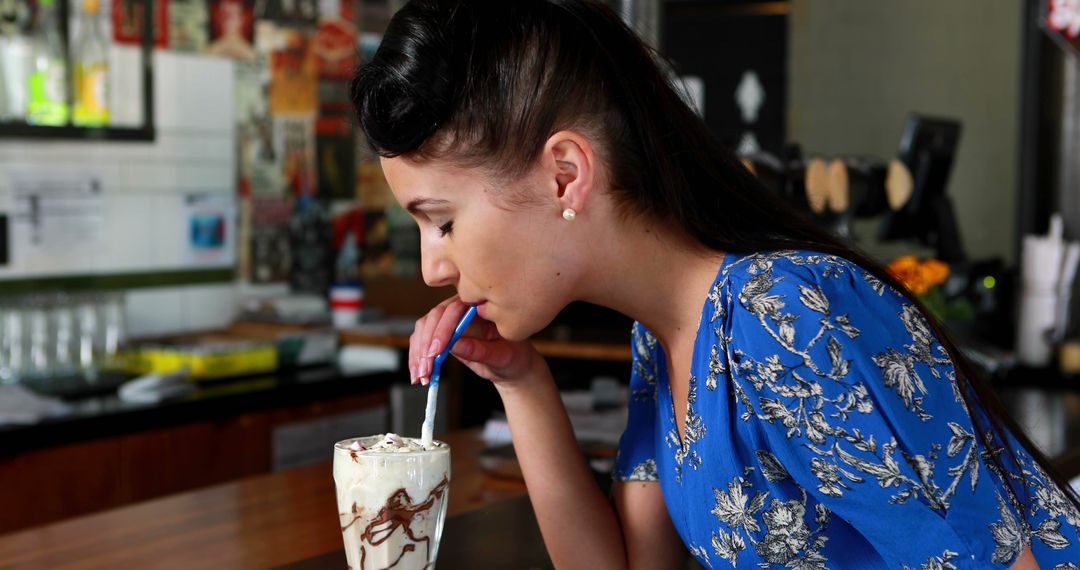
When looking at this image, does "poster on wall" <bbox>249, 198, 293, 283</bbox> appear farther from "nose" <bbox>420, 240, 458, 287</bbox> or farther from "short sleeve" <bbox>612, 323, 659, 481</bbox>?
"nose" <bbox>420, 240, 458, 287</bbox>

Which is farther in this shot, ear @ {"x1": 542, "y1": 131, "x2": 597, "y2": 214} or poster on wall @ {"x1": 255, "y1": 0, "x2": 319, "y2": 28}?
poster on wall @ {"x1": 255, "y1": 0, "x2": 319, "y2": 28}

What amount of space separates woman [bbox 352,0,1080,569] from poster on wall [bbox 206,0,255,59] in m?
2.80

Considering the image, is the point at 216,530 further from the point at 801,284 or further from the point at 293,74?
the point at 293,74

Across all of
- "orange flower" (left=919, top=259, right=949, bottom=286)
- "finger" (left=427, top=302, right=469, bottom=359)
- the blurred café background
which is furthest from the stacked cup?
"finger" (left=427, top=302, right=469, bottom=359)

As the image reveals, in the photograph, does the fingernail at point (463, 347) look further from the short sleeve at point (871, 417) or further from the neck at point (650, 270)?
the short sleeve at point (871, 417)

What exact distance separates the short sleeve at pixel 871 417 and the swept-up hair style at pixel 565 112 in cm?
11

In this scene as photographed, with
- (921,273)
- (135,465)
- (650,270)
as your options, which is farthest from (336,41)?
(650,270)

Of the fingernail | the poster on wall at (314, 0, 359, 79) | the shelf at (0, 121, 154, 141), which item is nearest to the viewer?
the fingernail

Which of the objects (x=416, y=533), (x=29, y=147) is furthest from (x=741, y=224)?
(x=29, y=147)

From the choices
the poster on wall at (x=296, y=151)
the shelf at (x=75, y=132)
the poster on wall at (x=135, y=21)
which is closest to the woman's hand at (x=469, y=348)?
the shelf at (x=75, y=132)

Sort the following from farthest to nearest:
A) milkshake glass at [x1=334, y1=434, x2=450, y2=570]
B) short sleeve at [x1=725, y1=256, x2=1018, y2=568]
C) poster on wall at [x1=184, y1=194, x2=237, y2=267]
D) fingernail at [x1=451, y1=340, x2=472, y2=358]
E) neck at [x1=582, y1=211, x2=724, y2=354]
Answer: poster on wall at [x1=184, y1=194, x2=237, y2=267] < fingernail at [x1=451, y1=340, x2=472, y2=358] < neck at [x1=582, y1=211, x2=724, y2=354] < milkshake glass at [x1=334, y1=434, x2=450, y2=570] < short sleeve at [x1=725, y1=256, x2=1018, y2=568]

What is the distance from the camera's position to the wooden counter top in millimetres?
1461

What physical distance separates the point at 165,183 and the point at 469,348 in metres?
2.64

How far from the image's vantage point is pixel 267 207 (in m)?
4.04
